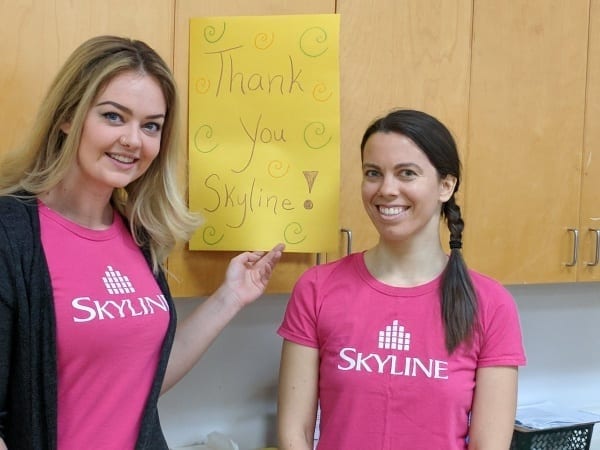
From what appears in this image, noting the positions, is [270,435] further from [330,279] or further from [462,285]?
[462,285]

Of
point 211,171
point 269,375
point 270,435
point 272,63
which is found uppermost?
point 272,63

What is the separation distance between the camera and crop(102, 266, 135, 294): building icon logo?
3.88ft

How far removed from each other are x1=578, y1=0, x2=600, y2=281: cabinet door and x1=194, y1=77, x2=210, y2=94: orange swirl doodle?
1.07 meters

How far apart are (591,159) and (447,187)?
29.6 inches

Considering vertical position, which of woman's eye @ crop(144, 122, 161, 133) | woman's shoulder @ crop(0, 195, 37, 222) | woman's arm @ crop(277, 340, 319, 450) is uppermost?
woman's eye @ crop(144, 122, 161, 133)

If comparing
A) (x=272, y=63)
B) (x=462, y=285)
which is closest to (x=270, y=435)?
(x=462, y=285)

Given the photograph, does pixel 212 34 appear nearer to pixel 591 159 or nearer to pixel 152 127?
pixel 152 127

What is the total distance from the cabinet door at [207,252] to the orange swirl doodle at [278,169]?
185 millimetres

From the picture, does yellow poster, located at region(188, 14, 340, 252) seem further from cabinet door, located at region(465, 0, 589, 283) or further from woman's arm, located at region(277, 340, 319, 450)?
cabinet door, located at region(465, 0, 589, 283)

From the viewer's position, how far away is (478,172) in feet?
5.82

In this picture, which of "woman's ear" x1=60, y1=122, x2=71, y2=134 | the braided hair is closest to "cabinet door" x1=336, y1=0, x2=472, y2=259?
the braided hair

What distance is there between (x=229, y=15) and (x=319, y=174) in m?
0.39

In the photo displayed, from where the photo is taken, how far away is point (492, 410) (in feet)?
4.17

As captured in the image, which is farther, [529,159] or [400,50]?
[529,159]
